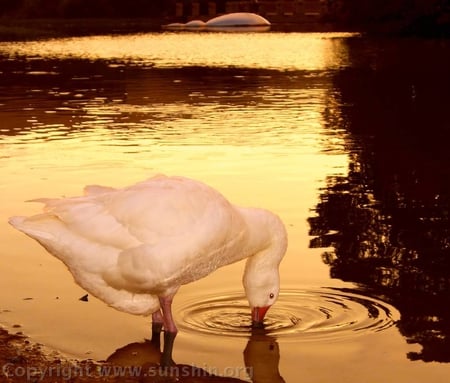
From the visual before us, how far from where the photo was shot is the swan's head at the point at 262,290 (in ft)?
26.7

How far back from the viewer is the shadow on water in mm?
7586

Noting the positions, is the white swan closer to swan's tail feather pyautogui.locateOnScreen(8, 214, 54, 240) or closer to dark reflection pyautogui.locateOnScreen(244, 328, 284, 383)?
swan's tail feather pyautogui.locateOnScreen(8, 214, 54, 240)

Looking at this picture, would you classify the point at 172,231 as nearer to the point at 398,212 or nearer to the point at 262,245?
the point at 262,245

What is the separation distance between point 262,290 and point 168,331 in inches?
30.8

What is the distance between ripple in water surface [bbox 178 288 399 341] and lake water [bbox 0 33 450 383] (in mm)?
23

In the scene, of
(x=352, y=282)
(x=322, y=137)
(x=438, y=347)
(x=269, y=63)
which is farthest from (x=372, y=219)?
(x=269, y=63)

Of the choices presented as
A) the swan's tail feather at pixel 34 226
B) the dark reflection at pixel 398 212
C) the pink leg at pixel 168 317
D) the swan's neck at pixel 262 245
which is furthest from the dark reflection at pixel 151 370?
the dark reflection at pixel 398 212

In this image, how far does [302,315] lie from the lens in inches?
351

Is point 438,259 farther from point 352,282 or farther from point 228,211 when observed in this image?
point 228,211

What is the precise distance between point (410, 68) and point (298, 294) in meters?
26.0

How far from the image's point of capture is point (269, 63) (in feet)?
125

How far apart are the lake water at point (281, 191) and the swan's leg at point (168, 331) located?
0.51 feet

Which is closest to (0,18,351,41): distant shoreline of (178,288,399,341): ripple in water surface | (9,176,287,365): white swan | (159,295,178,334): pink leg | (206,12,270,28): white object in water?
(206,12,270,28): white object in water

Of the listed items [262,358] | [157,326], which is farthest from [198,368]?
[157,326]
